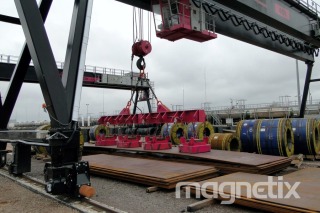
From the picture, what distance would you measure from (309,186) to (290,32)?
28.0ft

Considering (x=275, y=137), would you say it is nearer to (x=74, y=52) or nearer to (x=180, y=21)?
(x=180, y=21)

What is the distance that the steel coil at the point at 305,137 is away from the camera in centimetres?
896

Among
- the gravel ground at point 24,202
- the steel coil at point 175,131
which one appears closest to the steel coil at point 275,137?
the steel coil at point 175,131

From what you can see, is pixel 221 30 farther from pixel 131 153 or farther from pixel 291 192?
pixel 291 192

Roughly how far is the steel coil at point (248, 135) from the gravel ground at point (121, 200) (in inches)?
179

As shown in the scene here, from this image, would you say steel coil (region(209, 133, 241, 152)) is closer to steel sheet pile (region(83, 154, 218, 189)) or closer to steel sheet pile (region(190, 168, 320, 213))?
steel sheet pile (region(83, 154, 218, 189))

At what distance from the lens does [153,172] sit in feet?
19.4

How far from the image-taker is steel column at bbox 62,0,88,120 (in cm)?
502

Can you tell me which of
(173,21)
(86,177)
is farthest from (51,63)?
(173,21)

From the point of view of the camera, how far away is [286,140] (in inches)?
336

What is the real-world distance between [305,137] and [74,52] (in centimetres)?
734

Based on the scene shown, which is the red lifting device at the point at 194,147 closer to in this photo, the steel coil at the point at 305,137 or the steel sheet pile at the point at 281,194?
the steel sheet pile at the point at 281,194

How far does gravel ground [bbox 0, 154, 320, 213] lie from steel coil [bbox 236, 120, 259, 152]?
455 cm

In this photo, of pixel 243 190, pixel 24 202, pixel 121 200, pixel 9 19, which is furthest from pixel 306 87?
pixel 24 202
